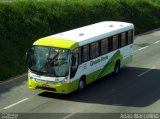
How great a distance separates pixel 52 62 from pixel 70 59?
87cm

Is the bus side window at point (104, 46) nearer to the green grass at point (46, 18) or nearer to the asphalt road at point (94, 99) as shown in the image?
the asphalt road at point (94, 99)

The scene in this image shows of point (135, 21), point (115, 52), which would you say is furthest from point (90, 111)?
point (135, 21)

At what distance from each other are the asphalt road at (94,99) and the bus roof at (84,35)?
2592 millimetres

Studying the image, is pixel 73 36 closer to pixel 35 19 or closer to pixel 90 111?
pixel 90 111

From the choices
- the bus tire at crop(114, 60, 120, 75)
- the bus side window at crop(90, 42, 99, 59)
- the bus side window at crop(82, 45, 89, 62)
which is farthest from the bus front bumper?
the bus tire at crop(114, 60, 120, 75)

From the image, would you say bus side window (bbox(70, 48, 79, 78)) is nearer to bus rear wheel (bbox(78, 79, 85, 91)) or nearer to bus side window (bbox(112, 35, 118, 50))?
bus rear wheel (bbox(78, 79, 85, 91))

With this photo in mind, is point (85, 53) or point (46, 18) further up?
point (85, 53)

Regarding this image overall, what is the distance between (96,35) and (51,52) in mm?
3371

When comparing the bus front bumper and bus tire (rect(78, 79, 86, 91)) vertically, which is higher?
the bus front bumper

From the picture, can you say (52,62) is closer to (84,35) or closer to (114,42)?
(84,35)

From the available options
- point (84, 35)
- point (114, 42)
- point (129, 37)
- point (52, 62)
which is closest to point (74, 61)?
point (52, 62)

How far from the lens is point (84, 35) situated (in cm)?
2366

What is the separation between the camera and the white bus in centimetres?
2161

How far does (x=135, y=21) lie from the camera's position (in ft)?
155
